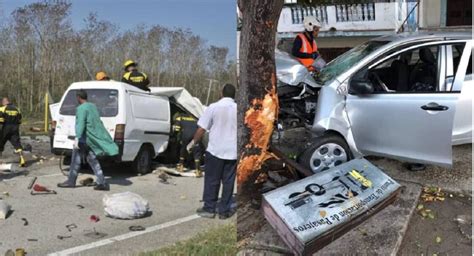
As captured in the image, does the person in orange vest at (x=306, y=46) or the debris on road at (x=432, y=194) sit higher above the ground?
the person in orange vest at (x=306, y=46)

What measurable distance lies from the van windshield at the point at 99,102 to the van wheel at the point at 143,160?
0.75ft

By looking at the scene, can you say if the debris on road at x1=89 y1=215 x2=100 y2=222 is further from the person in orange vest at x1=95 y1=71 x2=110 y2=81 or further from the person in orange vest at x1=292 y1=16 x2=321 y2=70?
the person in orange vest at x1=292 y1=16 x2=321 y2=70

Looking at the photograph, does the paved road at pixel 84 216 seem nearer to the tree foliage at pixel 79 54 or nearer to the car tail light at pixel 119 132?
the car tail light at pixel 119 132

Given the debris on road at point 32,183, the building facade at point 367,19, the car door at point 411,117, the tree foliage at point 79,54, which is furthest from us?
the building facade at point 367,19

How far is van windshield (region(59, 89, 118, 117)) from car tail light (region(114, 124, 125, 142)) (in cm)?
6

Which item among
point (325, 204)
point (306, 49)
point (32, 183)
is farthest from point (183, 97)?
point (306, 49)

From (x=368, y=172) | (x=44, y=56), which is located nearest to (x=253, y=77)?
(x=44, y=56)

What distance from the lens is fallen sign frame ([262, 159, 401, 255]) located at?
11.8 ft

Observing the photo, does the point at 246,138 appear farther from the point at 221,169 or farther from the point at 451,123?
the point at 451,123

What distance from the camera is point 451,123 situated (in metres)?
4.48

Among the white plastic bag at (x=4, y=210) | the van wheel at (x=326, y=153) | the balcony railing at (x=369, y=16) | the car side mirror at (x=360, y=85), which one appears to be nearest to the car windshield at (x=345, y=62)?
the car side mirror at (x=360, y=85)

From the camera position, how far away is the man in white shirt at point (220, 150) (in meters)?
2.80

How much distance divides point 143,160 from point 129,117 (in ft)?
0.74

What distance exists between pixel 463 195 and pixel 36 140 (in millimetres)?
3601
